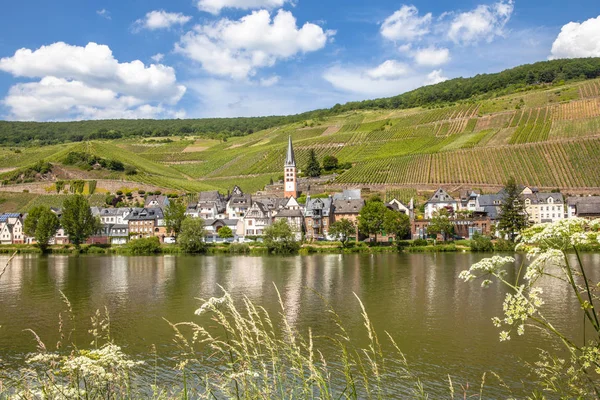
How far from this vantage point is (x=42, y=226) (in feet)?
264

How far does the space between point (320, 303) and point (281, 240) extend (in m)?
39.9

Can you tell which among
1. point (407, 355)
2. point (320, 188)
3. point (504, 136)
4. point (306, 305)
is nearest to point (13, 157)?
point (320, 188)

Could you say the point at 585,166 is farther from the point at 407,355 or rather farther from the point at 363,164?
the point at 407,355

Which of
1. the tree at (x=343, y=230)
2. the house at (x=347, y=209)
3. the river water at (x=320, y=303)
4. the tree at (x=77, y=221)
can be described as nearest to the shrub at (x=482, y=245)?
the river water at (x=320, y=303)

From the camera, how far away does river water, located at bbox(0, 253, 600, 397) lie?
2064 centimetres

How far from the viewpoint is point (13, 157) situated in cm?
15800

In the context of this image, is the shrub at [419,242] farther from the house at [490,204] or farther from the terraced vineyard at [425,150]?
the terraced vineyard at [425,150]

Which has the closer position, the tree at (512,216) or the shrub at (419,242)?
the tree at (512,216)

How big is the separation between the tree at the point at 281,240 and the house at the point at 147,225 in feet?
93.5

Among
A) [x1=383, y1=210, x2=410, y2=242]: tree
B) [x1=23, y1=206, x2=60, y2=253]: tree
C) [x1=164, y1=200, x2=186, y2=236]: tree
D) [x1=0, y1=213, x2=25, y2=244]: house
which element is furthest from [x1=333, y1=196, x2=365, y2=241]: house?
[x1=0, y1=213, x2=25, y2=244]: house

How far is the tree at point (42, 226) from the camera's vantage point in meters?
80.8

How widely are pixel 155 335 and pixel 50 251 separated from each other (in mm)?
67620

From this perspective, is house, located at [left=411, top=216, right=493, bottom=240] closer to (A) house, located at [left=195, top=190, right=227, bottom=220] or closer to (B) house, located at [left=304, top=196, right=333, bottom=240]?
(B) house, located at [left=304, top=196, right=333, bottom=240]

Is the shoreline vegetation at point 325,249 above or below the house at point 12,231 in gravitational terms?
below
